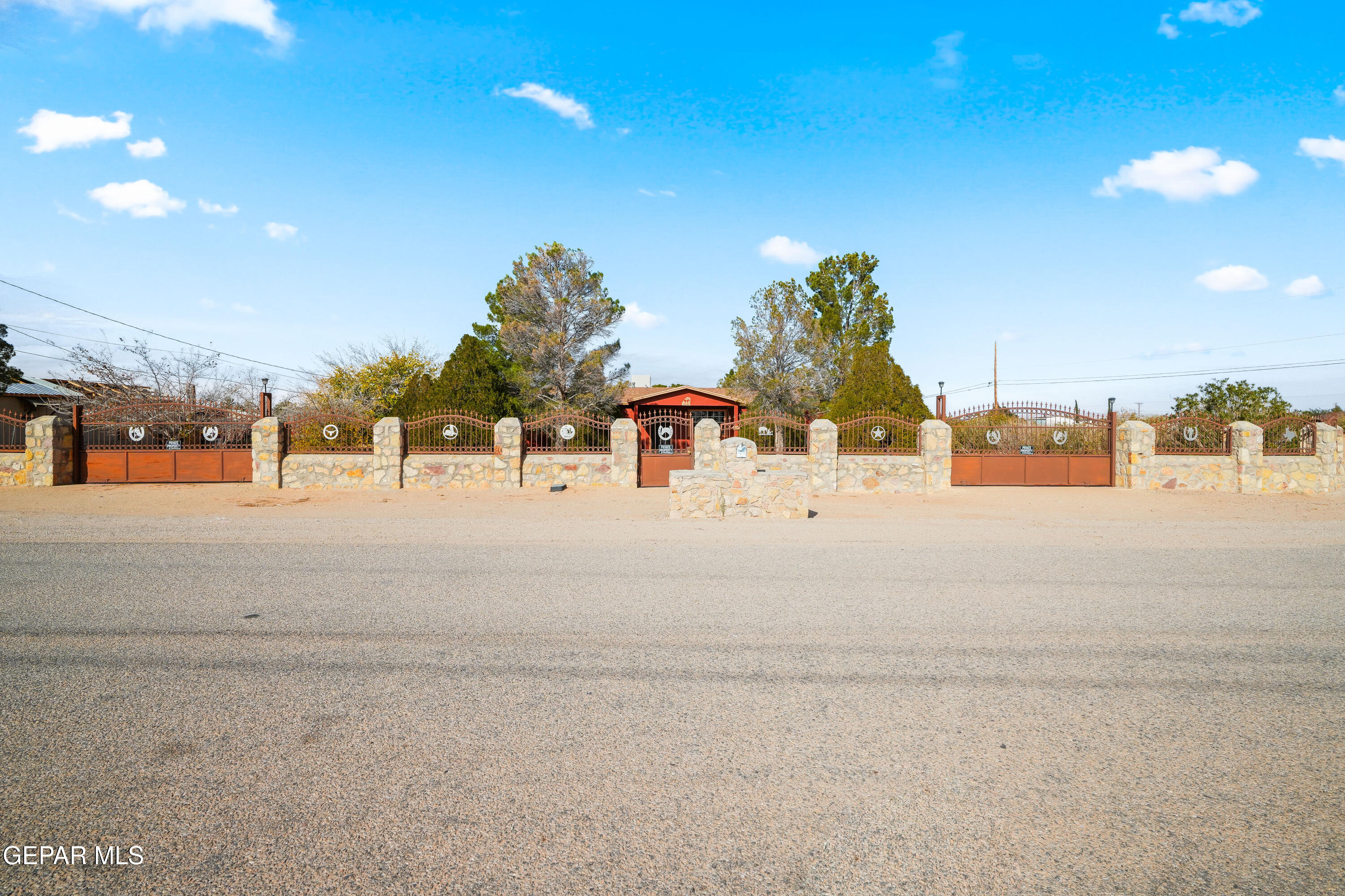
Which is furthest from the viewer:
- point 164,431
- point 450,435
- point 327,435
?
point 164,431

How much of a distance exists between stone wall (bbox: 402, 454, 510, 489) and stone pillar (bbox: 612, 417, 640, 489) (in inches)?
120

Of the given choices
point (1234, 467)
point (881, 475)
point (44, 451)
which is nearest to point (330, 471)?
point (44, 451)

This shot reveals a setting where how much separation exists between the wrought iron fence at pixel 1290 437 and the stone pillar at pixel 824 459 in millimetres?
12493

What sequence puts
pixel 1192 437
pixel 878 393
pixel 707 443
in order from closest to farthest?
pixel 707 443 < pixel 1192 437 < pixel 878 393

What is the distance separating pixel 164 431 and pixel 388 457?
8.92 metres

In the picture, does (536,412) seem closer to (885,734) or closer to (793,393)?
(793,393)

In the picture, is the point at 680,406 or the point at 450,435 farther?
the point at 680,406

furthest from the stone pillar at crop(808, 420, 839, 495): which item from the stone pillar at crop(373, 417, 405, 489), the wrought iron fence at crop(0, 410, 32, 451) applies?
the wrought iron fence at crop(0, 410, 32, 451)

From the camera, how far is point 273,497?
17.2m

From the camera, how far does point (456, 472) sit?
19.4 m

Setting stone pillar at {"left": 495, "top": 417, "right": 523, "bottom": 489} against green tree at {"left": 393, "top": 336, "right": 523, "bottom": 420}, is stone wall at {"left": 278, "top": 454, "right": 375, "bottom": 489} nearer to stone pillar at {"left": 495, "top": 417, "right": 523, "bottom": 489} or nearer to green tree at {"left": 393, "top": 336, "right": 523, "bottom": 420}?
stone pillar at {"left": 495, "top": 417, "right": 523, "bottom": 489}

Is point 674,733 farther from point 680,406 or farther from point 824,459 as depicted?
point 680,406

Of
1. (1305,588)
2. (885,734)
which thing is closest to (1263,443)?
(1305,588)

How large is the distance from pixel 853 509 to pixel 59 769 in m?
13.8
